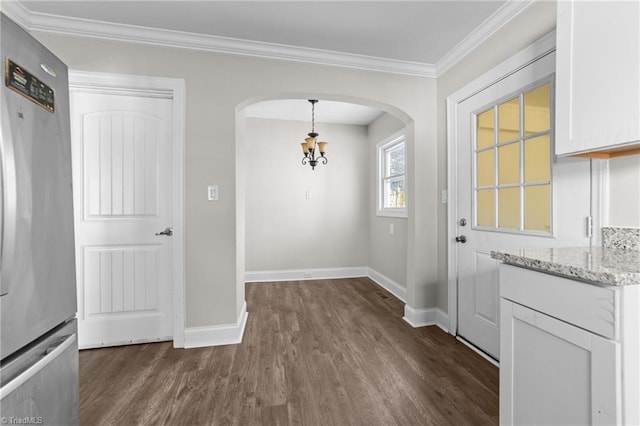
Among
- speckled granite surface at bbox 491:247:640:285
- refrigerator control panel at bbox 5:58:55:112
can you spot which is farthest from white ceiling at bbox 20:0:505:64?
speckled granite surface at bbox 491:247:640:285

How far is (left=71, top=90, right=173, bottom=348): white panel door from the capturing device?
2252 millimetres

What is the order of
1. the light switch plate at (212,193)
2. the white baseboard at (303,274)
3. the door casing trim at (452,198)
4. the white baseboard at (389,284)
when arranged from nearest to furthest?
the light switch plate at (212,193)
the door casing trim at (452,198)
the white baseboard at (389,284)
the white baseboard at (303,274)

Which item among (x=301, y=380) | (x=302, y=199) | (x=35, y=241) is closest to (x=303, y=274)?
(x=302, y=199)

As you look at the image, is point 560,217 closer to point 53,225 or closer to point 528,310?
point 528,310

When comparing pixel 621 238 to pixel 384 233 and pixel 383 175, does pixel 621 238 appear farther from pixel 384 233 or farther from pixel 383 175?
pixel 383 175

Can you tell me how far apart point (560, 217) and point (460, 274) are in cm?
98

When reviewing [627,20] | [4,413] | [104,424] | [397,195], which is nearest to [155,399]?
[104,424]

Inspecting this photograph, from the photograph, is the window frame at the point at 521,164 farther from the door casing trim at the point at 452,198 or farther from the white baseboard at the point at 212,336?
the white baseboard at the point at 212,336

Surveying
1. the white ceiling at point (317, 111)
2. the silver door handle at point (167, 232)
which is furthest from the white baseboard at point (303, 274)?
the white ceiling at point (317, 111)

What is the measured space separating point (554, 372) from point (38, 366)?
177 cm

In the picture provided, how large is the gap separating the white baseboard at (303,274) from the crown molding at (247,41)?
2951 millimetres

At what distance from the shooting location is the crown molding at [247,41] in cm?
197

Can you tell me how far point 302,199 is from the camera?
4477 millimetres

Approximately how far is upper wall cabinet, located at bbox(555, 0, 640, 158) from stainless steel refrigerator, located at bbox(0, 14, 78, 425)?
2.06m
